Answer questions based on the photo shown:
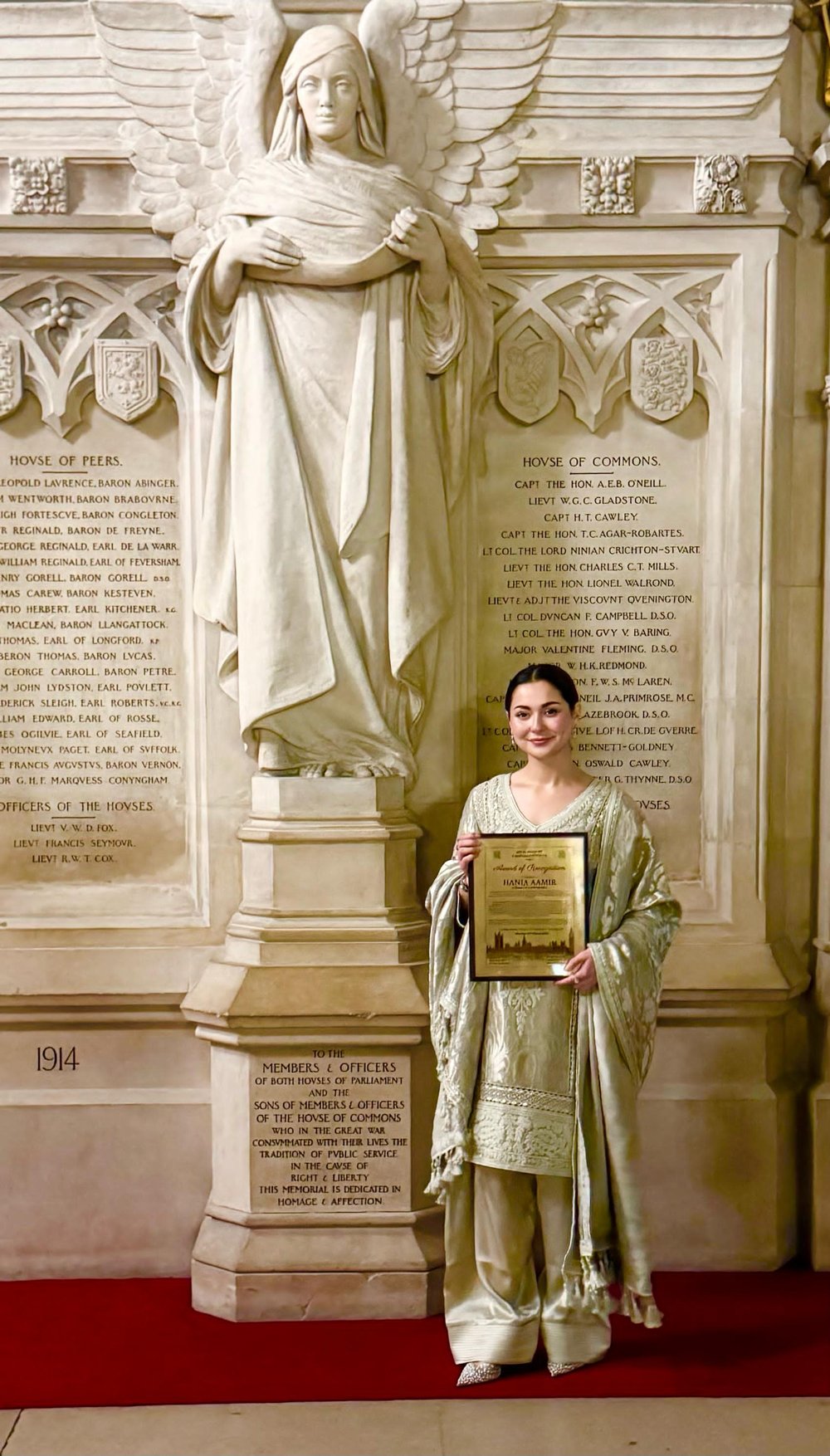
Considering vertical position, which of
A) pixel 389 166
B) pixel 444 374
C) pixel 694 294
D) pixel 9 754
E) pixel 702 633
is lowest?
pixel 9 754

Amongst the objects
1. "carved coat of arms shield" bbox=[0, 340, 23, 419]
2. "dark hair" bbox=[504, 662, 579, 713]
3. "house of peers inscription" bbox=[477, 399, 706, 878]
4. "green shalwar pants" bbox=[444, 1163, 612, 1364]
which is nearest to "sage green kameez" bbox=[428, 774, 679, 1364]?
"green shalwar pants" bbox=[444, 1163, 612, 1364]

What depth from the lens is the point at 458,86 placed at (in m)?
4.54

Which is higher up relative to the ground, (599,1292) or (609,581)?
(609,581)

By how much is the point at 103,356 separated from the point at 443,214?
48.7 inches

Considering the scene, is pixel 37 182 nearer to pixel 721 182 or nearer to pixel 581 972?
pixel 721 182

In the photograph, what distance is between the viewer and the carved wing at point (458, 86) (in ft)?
14.7

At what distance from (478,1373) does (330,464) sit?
2.71 metres

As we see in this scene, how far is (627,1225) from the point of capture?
3.65m

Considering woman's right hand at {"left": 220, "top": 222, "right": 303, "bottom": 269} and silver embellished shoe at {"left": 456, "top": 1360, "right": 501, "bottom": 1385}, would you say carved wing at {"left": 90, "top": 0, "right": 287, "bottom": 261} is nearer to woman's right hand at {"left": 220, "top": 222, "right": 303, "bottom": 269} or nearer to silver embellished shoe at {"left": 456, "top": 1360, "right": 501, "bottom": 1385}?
woman's right hand at {"left": 220, "top": 222, "right": 303, "bottom": 269}

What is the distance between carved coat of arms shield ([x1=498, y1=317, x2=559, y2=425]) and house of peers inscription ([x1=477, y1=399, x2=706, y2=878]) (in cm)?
6

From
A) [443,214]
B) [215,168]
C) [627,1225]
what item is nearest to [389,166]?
[443,214]

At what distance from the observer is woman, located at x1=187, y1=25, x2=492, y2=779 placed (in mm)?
4262

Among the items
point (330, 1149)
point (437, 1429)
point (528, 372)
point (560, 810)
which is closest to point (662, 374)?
point (528, 372)

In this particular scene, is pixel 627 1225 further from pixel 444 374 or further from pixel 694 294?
pixel 694 294
